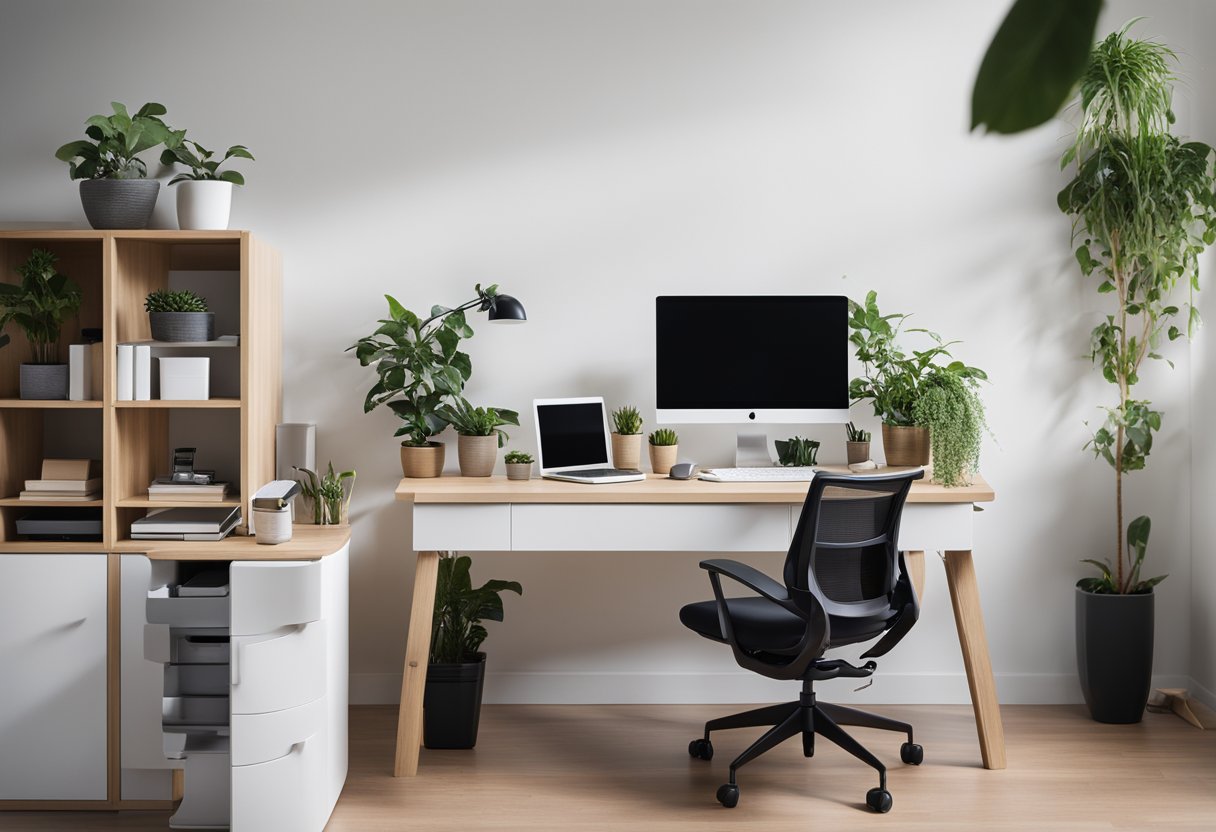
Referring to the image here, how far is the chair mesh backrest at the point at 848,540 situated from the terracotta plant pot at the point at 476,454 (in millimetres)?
1147

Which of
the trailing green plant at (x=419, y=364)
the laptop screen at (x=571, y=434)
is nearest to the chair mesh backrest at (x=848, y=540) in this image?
the laptop screen at (x=571, y=434)

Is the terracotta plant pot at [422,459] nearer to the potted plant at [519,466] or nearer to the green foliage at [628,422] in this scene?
the potted plant at [519,466]

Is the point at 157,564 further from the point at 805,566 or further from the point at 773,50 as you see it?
the point at 773,50

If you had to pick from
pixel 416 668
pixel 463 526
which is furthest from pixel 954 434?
pixel 416 668

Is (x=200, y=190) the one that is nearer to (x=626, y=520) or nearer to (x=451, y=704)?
(x=626, y=520)

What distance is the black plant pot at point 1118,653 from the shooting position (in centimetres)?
344

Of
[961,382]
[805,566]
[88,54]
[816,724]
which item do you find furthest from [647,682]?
[88,54]

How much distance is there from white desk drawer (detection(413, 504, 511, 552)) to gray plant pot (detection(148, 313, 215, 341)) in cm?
88

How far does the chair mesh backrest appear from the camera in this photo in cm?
271

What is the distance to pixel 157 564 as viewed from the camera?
2.84 m

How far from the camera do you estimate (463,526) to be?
304 centimetres

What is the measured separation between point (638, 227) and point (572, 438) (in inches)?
32.2

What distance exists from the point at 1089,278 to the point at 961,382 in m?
0.85

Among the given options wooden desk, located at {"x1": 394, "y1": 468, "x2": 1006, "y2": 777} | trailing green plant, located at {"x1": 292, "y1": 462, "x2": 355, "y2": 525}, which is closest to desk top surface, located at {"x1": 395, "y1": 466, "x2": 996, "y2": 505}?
wooden desk, located at {"x1": 394, "y1": 468, "x2": 1006, "y2": 777}
